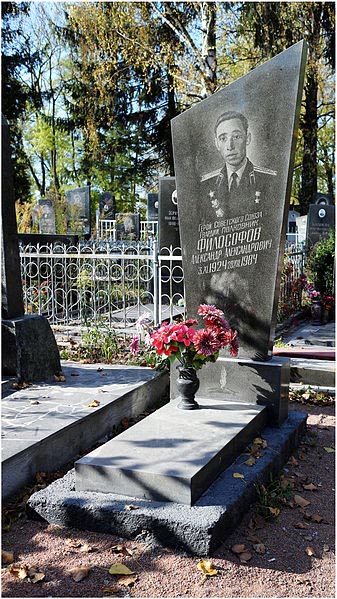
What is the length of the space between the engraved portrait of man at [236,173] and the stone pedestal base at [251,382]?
4.13 feet

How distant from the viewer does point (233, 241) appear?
4.87m

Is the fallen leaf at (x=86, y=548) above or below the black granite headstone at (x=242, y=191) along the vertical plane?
below

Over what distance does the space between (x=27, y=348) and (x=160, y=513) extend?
2550 millimetres

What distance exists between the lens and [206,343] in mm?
4367

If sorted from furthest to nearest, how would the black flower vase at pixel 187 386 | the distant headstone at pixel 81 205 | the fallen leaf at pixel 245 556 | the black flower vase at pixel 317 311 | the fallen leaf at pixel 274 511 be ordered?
the distant headstone at pixel 81 205 < the black flower vase at pixel 317 311 < the black flower vase at pixel 187 386 < the fallen leaf at pixel 274 511 < the fallen leaf at pixel 245 556

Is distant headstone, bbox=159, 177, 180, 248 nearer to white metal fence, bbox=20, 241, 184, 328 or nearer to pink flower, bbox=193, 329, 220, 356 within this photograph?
white metal fence, bbox=20, 241, 184, 328

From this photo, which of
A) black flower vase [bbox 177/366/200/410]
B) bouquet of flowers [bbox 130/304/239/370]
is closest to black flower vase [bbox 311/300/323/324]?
bouquet of flowers [bbox 130/304/239/370]

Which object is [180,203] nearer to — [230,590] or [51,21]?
[230,590]

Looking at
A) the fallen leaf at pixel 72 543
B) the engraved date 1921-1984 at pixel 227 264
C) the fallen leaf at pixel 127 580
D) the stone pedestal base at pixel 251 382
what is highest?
the engraved date 1921-1984 at pixel 227 264

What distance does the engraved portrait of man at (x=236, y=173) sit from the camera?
15.3 ft

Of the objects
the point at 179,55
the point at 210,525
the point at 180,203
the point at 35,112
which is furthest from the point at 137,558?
the point at 35,112

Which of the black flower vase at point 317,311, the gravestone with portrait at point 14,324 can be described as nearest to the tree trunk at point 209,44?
the black flower vase at point 317,311

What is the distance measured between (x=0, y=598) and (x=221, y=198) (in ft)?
10.8

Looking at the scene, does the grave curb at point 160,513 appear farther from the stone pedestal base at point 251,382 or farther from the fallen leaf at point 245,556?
the stone pedestal base at point 251,382
